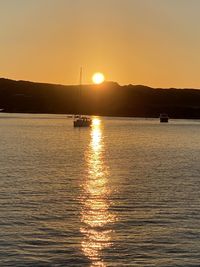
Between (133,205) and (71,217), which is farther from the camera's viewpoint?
(133,205)

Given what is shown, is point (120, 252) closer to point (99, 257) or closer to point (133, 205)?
point (99, 257)

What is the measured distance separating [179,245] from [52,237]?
18.1 ft

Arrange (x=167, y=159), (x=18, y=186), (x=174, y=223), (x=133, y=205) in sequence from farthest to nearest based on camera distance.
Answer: (x=167, y=159)
(x=18, y=186)
(x=133, y=205)
(x=174, y=223)

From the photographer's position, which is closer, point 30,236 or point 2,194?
point 30,236

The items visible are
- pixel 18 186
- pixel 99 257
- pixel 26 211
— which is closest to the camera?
pixel 99 257

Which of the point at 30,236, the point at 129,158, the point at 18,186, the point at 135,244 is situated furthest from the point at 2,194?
the point at 129,158

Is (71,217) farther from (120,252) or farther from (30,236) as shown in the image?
(120,252)

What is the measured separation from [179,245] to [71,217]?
7164 millimetres

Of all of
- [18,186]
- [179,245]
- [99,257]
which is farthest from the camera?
[18,186]

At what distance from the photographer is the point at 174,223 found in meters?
27.8

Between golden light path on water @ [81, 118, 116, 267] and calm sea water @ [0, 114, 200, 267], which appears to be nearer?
calm sea water @ [0, 114, 200, 267]

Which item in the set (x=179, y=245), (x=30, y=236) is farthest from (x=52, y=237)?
(x=179, y=245)

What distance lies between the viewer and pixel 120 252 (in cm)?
2280

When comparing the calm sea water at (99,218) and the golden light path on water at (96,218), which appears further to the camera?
the golden light path on water at (96,218)
